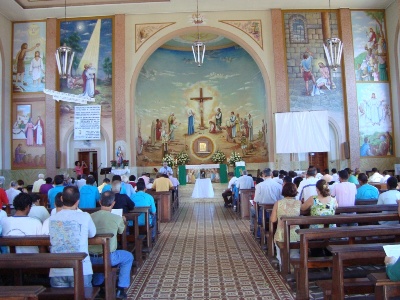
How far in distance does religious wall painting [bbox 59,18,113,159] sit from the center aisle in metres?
7.40

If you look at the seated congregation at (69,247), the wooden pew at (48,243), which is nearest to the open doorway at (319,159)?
the seated congregation at (69,247)

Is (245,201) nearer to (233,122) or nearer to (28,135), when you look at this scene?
(233,122)

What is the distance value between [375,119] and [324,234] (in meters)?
12.3

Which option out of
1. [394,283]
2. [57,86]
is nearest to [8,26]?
[57,86]

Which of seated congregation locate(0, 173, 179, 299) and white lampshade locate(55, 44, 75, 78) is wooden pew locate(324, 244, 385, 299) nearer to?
seated congregation locate(0, 173, 179, 299)

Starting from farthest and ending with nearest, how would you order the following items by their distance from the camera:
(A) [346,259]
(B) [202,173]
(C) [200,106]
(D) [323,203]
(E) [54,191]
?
(C) [200,106] → (B) [202,173] → (E) [54,191] → (D) [323,203] → (A) [346,259]

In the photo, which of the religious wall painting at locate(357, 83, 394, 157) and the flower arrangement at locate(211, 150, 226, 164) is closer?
the religious wall painting at locate(357, 83, 394, 157)

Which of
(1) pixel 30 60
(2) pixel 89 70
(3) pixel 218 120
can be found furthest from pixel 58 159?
(3) pixel 218 120

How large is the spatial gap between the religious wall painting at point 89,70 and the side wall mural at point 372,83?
30.8 feet

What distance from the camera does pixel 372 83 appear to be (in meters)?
14.3

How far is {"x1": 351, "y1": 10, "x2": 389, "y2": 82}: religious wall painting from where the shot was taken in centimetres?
1425

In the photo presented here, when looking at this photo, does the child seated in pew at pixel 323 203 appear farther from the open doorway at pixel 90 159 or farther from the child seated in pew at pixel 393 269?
the open doorway at pixel 90 159

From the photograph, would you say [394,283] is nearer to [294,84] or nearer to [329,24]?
[294,84]

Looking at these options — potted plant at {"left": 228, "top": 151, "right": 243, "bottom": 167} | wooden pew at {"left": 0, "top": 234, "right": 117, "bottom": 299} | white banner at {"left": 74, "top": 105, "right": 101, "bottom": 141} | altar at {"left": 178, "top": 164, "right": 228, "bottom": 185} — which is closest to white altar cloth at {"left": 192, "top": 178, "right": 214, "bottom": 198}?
altar at {"left": 178, "top": 164, "right": 228, "bottom": 185}
